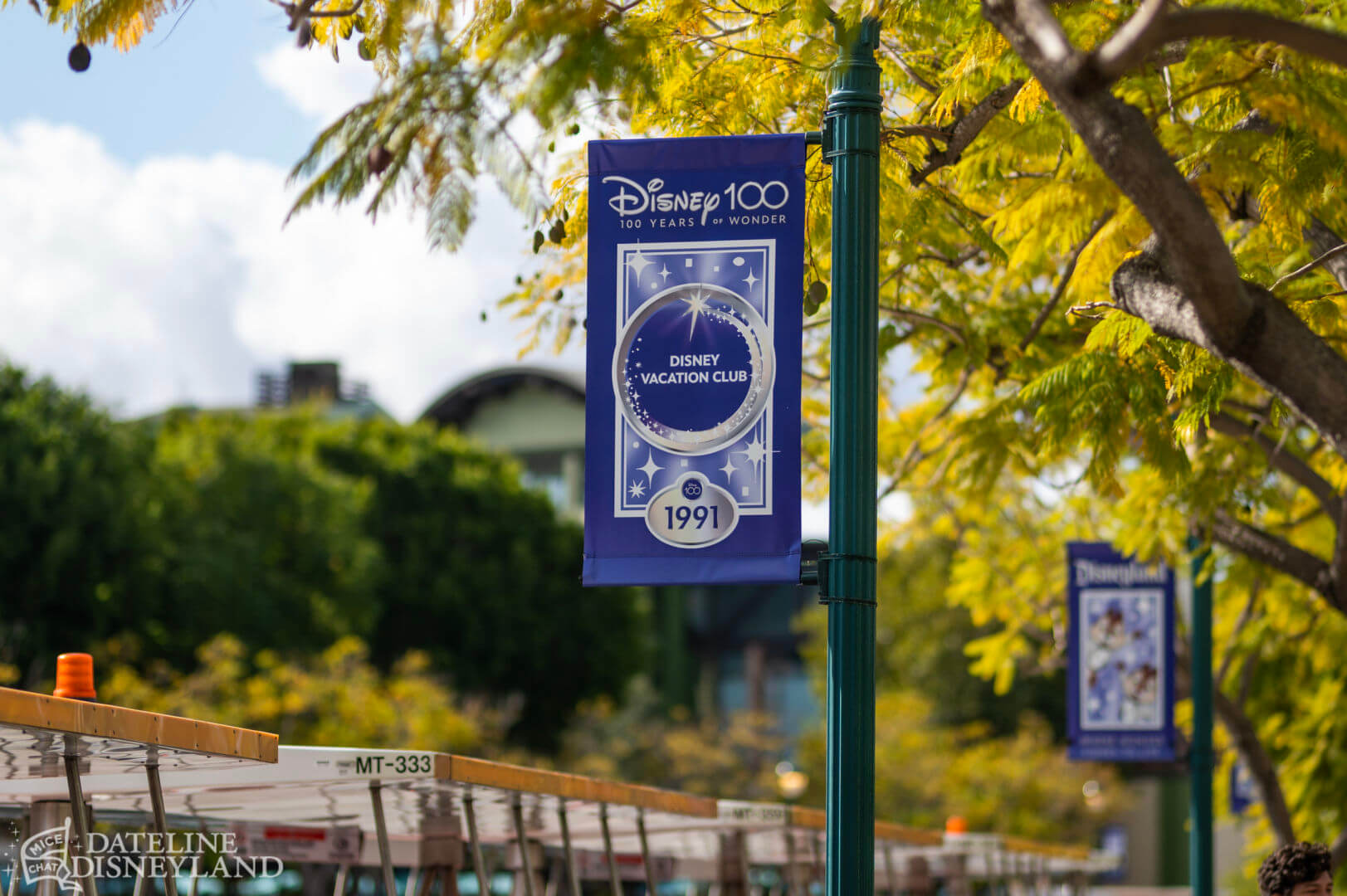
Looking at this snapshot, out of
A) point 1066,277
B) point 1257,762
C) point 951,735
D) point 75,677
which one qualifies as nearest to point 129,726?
point 75,677

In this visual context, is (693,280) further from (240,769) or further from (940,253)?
(940,253)

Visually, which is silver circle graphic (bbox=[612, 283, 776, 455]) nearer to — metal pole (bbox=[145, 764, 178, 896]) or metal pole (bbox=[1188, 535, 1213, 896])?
metal pole (bbox=[145, 764, 178, 896])

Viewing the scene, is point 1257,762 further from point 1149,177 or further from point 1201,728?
point 1149,177

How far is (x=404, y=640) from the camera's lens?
49.7 m

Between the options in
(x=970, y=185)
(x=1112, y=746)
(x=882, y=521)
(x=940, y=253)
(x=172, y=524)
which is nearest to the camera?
(x=970, y=185)

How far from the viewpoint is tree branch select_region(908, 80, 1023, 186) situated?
7508mm

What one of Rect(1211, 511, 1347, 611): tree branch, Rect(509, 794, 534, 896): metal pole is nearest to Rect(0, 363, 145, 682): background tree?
Rect(509, 794, 534, 896): metal pole

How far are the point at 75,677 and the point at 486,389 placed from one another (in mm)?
61278

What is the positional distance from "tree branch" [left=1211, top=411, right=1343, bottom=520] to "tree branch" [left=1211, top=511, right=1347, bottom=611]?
0.42 meters

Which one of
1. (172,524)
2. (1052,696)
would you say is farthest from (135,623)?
(1052,696)

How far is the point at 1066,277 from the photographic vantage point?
9.30 m

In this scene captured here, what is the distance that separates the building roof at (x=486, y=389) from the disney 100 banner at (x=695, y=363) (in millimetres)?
59332

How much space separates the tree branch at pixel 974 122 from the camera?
7.51 metres

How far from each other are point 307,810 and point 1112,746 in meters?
8.01
